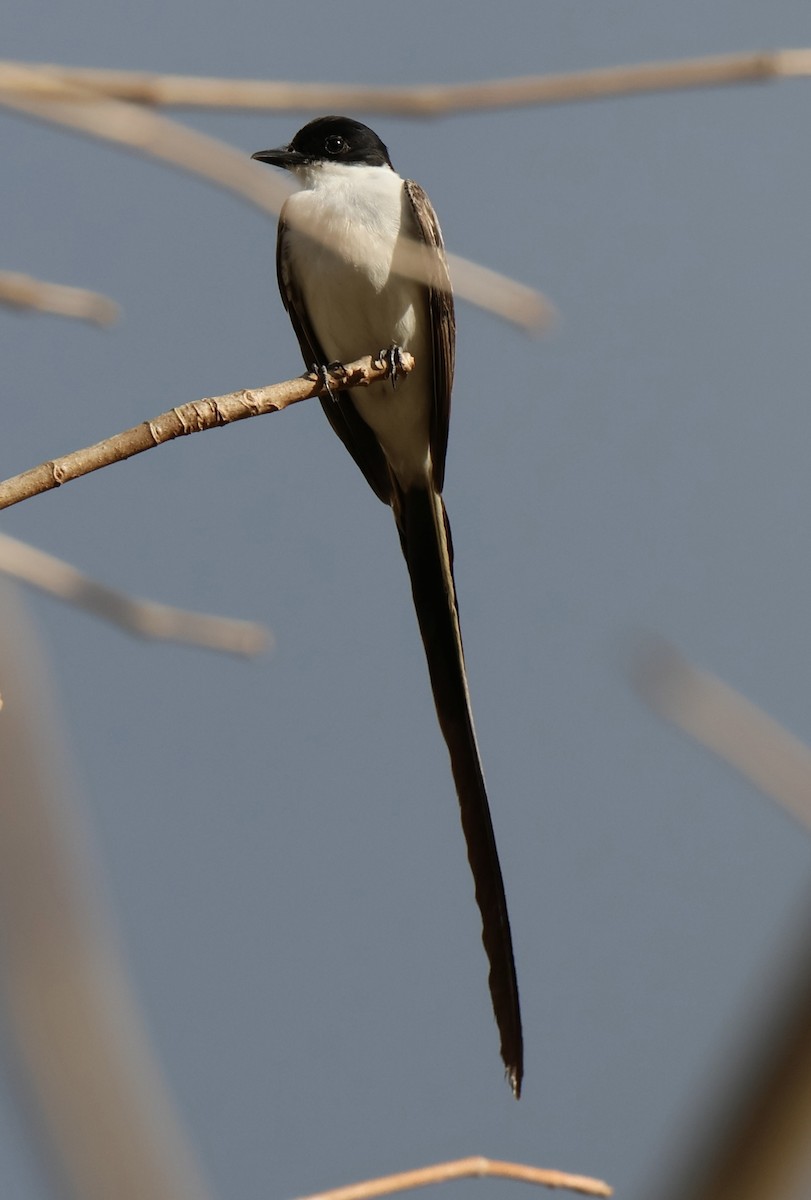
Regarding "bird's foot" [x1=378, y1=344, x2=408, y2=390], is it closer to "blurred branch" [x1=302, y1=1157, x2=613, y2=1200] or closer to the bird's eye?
the bird's eye

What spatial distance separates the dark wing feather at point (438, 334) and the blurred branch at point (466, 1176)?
256cm

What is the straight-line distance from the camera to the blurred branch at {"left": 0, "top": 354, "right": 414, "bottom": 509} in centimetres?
127

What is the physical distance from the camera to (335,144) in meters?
3.63

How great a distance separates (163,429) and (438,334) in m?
1.93

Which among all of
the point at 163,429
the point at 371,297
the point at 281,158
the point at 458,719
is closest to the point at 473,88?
the point at 163,429

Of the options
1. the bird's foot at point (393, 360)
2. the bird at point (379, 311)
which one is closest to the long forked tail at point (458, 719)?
the bird at point (379, 311)

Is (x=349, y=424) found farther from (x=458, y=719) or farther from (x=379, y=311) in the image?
(x=458, y=719)

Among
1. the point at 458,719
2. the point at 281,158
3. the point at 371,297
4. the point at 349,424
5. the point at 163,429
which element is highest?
the point at 281,158

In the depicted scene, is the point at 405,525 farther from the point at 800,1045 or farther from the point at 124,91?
the point at 800,1045

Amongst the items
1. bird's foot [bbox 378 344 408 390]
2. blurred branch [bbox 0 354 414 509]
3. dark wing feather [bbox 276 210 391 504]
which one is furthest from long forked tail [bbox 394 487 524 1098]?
blurred branch [bbox 0 354 414 509]

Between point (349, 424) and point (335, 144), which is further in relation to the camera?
point (335, 144)

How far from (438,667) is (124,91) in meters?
1.63

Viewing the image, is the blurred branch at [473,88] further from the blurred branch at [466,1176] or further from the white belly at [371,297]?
the white belly at [371,297]

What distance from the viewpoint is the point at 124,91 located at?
100cm
